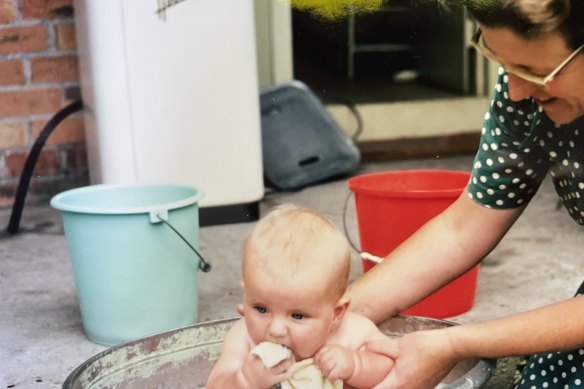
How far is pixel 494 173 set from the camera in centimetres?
140

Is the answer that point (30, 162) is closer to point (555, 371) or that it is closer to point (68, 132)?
point (68, 132)

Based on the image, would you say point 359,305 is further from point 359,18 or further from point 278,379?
point 359,18

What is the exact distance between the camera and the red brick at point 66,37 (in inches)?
119

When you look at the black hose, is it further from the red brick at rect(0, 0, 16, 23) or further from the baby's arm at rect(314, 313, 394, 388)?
the baby's arm at rect(314, 313, 394, 388)

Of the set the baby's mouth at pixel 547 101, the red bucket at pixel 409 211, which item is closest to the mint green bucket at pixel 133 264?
the red bucket at pixel 409 211

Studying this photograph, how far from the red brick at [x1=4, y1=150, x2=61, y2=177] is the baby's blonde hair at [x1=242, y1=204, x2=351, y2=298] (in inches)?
79.9

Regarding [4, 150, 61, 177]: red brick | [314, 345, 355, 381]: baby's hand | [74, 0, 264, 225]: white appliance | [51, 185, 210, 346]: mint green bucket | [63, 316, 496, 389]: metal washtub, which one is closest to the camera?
[314, 345, 355, 381]: baby's hand

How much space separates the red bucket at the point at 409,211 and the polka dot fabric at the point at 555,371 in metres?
0.44

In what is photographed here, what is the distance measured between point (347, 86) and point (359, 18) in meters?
0.31

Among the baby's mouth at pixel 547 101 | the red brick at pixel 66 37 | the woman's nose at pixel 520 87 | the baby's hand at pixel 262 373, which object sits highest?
the woman's nose at pixel 520 87

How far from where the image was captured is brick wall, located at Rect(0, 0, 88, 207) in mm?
2982

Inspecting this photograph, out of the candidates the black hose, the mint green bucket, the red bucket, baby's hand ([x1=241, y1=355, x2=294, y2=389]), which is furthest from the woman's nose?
the black hose

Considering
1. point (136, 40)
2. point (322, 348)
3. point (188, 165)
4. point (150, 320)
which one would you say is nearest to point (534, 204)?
point (188, 165)

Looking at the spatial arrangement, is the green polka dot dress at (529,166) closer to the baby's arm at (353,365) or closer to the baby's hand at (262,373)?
the baby's arm at (353,365)
